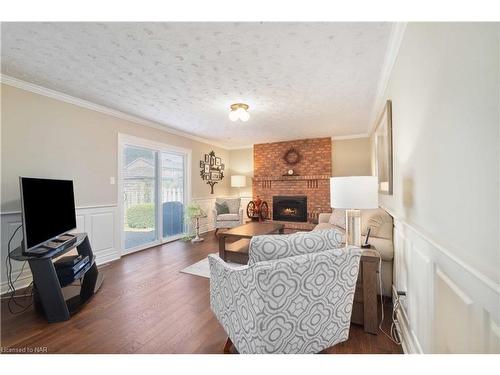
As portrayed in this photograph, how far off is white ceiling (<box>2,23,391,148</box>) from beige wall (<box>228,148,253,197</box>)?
301cm

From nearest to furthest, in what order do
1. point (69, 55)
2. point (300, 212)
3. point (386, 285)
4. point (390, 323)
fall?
1. point (390, 323)
2. point (69, 55)
3. point (386, 285)
4. point (300, 212)

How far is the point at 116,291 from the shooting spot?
2.39 meters

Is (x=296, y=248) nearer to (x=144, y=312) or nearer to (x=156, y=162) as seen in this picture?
(x=144, y=312)

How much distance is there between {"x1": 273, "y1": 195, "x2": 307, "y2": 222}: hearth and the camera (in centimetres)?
565

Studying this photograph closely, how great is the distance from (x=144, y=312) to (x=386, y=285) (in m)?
2.31

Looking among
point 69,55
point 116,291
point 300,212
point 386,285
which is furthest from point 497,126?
point 300,212

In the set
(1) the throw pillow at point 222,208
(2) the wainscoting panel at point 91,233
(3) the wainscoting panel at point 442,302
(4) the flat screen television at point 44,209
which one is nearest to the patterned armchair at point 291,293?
(3) the wainscoting panel at point 442,302

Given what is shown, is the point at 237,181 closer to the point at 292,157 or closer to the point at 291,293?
the point at 292,157

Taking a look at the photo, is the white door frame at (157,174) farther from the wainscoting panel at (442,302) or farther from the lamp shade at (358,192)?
the wainscoting panel at (442,302)

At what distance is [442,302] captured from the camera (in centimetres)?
104

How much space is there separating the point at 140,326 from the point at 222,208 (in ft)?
11.6

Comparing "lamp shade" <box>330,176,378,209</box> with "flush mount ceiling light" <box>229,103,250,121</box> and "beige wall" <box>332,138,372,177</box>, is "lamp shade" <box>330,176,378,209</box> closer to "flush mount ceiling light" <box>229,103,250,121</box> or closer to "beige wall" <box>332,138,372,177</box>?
"flush mount ceiling light" <box>229,103,250,121</box>

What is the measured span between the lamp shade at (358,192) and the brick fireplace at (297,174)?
12.0 ft
